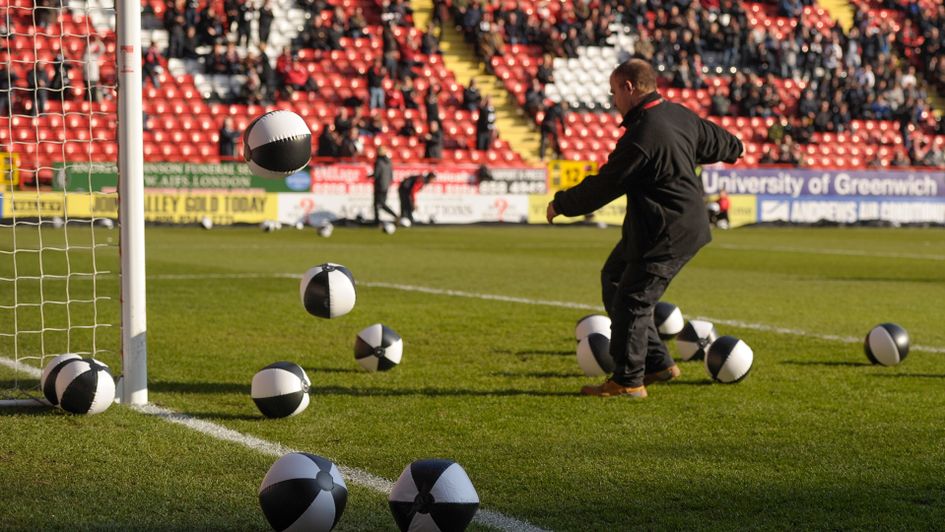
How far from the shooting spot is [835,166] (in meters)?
39.4

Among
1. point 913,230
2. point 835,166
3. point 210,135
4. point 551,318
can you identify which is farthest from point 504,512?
point 835,166

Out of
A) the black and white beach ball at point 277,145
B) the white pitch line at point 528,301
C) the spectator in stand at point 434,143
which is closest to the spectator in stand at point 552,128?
the spectator in stand at point 434,143

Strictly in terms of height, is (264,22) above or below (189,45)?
above

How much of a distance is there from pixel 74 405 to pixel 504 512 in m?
2.71

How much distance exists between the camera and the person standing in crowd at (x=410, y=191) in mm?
32719

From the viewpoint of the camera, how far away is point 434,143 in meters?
33.8

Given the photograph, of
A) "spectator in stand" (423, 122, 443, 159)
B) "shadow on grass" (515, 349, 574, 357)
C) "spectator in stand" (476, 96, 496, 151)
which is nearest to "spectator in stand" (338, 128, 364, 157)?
"spectator in stand" (423, 122, 443, 159)

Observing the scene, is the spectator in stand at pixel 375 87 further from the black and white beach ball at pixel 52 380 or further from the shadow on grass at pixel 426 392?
the black and white beach ball at pixel 52 380

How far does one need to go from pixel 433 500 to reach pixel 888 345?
5222mm

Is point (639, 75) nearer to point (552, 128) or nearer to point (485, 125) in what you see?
point (485, 125)

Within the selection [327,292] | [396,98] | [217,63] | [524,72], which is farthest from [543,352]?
[524,72]

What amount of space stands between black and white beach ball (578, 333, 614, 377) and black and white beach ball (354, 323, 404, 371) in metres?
1.18

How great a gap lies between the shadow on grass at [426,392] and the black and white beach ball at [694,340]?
1515 millimetres

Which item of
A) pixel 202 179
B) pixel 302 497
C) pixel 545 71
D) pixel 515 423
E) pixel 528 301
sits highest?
pixel 302 497
